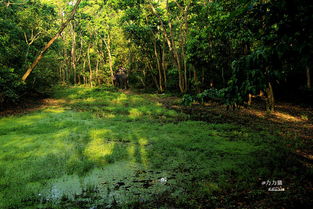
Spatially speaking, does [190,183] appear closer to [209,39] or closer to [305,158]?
[305,158]

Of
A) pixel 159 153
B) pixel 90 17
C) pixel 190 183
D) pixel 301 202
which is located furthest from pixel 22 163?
pixel 90 17

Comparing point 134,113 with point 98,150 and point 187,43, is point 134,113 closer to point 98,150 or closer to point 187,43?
point 98,150

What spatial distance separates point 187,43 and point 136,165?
1106cm

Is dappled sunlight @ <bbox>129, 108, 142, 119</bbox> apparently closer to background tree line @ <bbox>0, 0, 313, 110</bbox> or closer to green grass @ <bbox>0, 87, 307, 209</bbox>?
green grass @ <bbox>0, 87, 307, 209</bbox>

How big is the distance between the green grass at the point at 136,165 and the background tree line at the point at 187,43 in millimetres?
1761

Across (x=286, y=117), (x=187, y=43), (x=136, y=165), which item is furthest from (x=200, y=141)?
(x=187, y=43)

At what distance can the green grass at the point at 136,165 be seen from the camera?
4.12 m

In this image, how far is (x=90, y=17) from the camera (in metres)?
29.1

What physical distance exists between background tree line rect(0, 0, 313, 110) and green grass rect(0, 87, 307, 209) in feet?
5.78

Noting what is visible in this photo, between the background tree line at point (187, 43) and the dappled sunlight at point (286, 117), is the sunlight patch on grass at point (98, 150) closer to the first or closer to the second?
the background tree line at point (187, 43)

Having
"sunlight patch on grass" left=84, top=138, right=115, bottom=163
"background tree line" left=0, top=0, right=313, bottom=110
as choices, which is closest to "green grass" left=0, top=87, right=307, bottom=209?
"sunlight patch on grass" left=84, top=138, right=115, bottom=163

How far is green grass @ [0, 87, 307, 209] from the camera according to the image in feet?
13.5

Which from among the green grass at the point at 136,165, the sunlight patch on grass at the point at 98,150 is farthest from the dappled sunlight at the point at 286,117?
the sunlight patch on grass at the point at 98,150

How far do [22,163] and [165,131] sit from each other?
4650 mm
